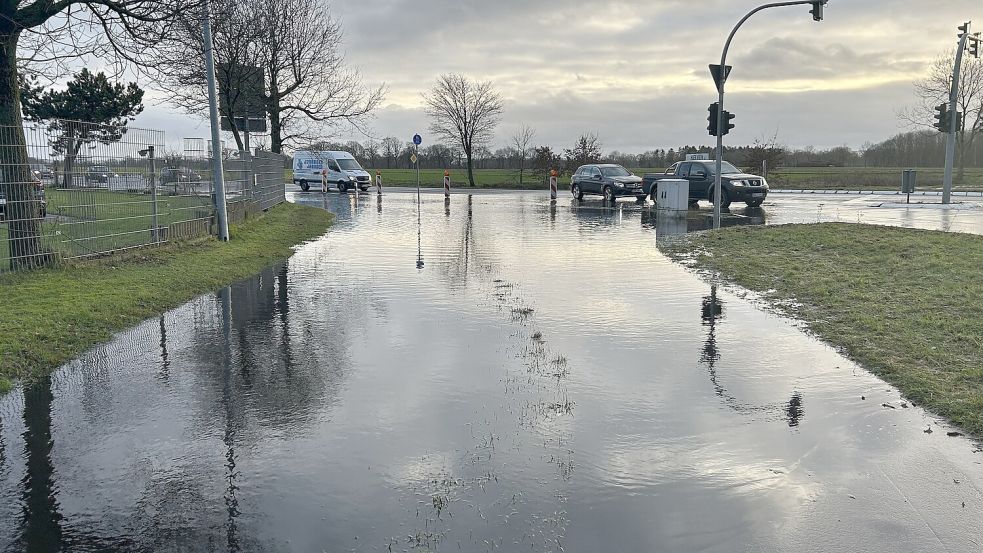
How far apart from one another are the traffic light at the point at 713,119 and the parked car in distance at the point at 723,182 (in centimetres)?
690

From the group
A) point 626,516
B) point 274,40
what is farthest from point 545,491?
point 274,40

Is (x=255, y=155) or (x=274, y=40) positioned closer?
(x=255, y=155)

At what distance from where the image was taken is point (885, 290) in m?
10.4

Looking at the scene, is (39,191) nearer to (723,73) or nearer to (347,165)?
(723,73)

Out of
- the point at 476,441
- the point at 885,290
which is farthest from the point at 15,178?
the point at 885,290

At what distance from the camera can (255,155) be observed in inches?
931

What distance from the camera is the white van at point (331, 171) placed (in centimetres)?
4350

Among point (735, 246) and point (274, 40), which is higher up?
point (274, 40)

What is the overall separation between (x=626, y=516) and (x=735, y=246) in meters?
13.4

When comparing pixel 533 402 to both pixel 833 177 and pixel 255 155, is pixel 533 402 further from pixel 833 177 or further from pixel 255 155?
pixel 833 177

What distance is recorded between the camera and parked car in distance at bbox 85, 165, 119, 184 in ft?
41.7

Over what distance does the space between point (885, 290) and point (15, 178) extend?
512 inches

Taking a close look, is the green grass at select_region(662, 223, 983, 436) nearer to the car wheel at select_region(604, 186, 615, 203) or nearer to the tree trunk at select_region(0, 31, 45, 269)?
the tree trunk at select_region(0, 31, 45, 269)

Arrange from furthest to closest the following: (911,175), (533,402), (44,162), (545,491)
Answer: (911,175), (44,162), (533,402), (545,491)
